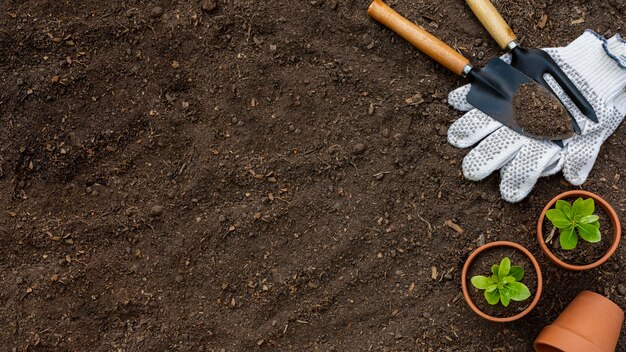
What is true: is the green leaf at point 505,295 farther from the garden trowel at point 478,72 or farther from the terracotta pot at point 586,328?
the garden trowel at point 478,72

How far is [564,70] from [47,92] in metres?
1.44

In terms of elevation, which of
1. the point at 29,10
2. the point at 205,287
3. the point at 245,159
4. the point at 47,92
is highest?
the point at 29,10

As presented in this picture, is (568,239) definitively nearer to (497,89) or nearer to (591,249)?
(591,249)

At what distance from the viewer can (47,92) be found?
1795 millimetres

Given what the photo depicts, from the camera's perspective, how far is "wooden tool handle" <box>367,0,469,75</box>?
5.72ft

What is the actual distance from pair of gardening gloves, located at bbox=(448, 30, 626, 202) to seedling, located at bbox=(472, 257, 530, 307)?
8.6 inches

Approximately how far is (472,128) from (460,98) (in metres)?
0.09

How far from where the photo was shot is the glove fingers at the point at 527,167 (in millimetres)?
1712

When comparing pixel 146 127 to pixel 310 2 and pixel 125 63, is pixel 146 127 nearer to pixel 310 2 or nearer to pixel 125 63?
pixel 125 63

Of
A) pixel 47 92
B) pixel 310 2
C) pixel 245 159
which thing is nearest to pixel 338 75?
pixel 310 2

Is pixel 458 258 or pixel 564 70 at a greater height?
pixel 564 70

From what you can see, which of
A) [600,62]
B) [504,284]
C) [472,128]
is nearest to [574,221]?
[504,284]

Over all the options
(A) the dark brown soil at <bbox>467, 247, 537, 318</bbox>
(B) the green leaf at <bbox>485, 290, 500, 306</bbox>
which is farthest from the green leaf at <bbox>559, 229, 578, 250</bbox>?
(B) the green leaf at <bbox>485, 290, 500, 306</bbox>

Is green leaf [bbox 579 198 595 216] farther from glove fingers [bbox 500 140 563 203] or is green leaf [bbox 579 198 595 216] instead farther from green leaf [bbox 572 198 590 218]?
glove fingers [bbox 500 140 563 203]
